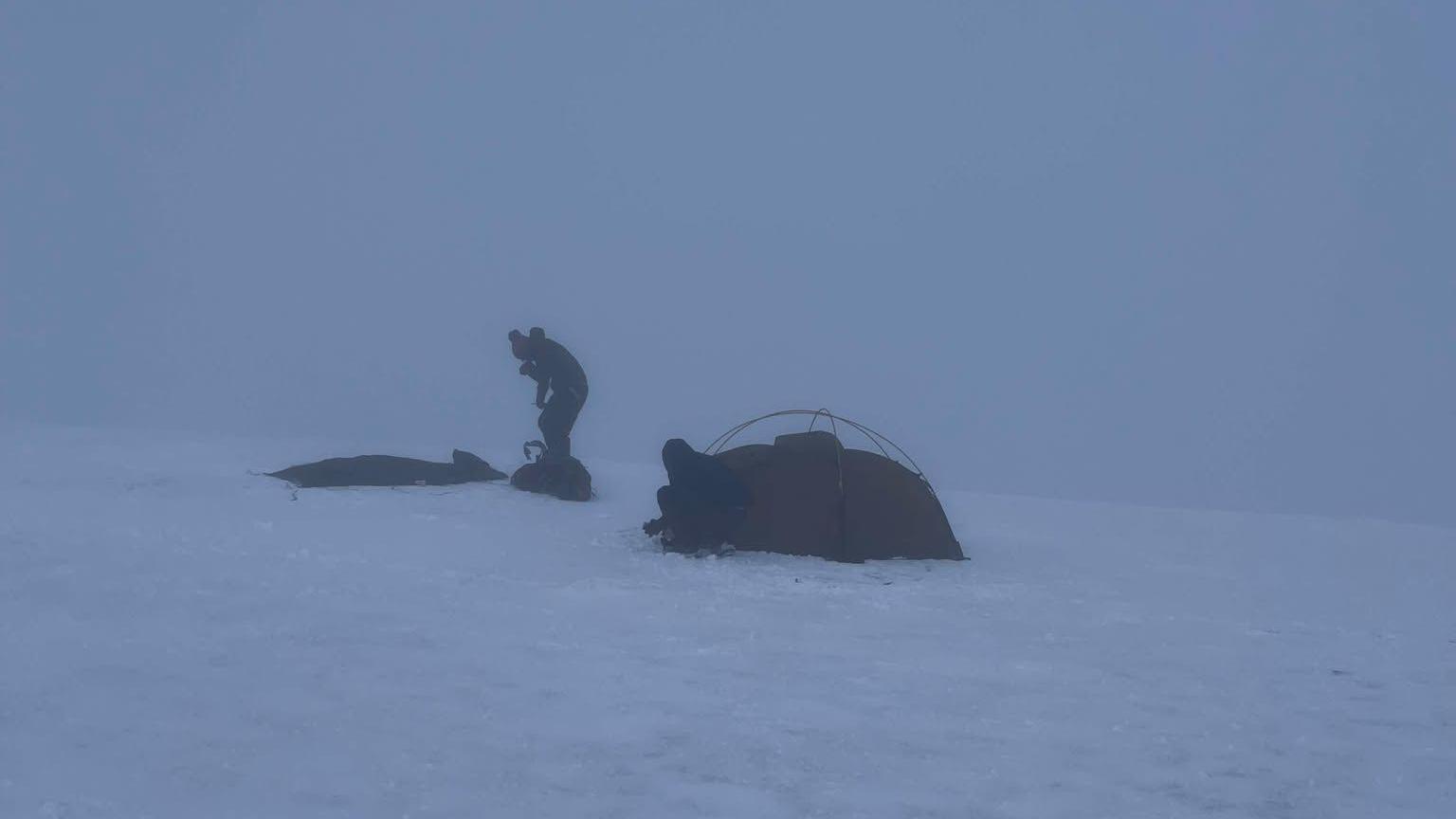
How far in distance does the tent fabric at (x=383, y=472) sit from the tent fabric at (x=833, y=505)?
3784 mm

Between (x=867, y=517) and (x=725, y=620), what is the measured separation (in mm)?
2536

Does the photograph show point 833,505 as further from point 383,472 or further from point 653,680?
point 383,472

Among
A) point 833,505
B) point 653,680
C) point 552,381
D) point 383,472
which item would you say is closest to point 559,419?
point 552,381

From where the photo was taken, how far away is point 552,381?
1180 cm

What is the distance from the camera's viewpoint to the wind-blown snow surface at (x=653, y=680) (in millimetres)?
3660

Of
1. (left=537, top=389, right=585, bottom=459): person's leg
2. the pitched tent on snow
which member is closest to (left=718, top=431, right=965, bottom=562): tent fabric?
the pitched tent on snow

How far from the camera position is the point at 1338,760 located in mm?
4273

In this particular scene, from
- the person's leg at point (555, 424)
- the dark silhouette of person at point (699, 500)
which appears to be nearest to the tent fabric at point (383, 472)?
the person's leg at point (555, 424)

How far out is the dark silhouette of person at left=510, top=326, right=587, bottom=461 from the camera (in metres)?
11.8

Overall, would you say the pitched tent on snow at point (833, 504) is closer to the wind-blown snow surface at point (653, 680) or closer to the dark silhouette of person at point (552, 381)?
the wind-blown snow surface at point (653, 680)

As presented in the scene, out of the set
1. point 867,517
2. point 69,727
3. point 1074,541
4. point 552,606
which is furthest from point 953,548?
point 69,727

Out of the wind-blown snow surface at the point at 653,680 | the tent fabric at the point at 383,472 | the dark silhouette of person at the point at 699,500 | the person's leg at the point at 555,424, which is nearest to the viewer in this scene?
the wind-blown snow surface at the point at 653,680

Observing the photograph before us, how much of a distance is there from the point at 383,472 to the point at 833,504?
15.9ft

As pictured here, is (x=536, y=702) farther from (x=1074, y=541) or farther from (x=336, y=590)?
(x=1074, y=541)
